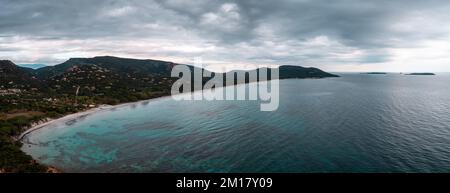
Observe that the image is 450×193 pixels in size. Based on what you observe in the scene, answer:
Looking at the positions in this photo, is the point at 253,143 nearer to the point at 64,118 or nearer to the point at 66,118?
the point at 66,118

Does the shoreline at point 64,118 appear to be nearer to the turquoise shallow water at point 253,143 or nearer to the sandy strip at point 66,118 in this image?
the sandy strip at point 66,118

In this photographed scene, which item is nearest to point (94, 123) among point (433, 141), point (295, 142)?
point (295, 142)

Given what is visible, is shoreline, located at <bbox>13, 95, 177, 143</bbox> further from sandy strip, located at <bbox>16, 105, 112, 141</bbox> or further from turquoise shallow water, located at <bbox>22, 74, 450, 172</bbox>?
turquoise shallow water, located at <bbox>22, 74, 450, 172</bbox>

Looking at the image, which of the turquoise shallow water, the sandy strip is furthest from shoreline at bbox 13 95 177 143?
the turquoise shallow water

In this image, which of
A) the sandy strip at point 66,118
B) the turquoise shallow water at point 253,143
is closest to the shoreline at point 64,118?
the sandy strip at point 66,118

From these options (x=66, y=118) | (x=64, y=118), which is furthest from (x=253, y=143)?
(x=64, y=118)

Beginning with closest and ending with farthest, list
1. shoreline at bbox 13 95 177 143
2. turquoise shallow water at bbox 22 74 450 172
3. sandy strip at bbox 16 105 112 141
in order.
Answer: turquoise shallow water at bbox 22 74 450 172 < shoreline at bbox 13 95 177 143 < sandy strip at bbox 16 105 112 141

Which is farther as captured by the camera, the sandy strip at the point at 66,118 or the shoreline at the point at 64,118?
the sandy strip at the point at 66,118
